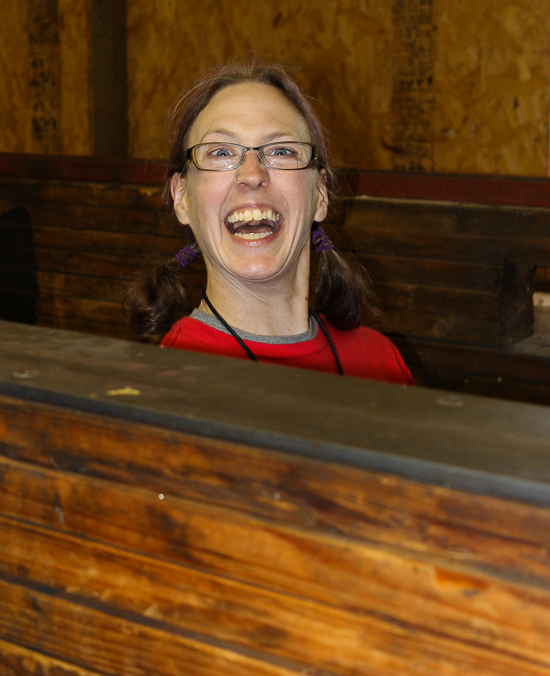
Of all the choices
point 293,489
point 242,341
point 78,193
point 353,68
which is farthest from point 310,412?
point 353,68

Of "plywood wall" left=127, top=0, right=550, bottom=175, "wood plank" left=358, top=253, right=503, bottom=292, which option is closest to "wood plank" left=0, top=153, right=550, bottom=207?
"wood plank" left=358, top=253, right=503, bottom=292

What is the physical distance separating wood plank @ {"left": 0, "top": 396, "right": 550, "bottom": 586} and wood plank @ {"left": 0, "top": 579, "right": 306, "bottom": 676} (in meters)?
0.16

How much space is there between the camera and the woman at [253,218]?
1750 millimetres

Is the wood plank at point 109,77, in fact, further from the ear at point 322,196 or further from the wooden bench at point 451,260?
the ear at point 322,196

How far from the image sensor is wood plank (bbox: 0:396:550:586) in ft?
2.39

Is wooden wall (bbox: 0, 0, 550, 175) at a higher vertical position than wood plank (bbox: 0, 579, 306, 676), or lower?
higher

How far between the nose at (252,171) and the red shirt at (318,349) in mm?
307

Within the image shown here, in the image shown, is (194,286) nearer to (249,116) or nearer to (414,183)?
(249,116)

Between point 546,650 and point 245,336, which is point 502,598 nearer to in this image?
point 546,650

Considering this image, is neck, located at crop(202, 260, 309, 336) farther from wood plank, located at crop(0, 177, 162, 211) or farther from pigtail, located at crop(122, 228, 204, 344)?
wood plank, located at crop(0, 177, 162, 211)

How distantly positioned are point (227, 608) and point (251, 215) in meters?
0.98

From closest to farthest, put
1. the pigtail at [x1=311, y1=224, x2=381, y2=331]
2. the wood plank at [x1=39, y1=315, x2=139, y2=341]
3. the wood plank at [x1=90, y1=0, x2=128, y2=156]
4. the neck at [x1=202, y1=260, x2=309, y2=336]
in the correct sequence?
the neck at [x1=202, y1=260, x2=309, y2=336]
the pigtail at [x1=311, y1=224, x2=381, y2=331]
the wood plank at [x1=39, y1=315, x2=139, y2=341]
the wood plank at [x1=90, y1=0, x2=128, y2=156]

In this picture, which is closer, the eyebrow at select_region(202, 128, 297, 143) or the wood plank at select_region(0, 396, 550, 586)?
the wood plank at select_region(0, 396, 550, 586)

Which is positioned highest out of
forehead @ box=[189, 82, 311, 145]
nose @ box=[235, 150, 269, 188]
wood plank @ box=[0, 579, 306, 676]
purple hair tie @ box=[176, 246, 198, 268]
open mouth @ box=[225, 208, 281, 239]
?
forehead @ box=[189, 82, 311, 145]
